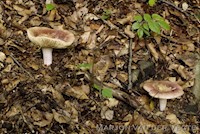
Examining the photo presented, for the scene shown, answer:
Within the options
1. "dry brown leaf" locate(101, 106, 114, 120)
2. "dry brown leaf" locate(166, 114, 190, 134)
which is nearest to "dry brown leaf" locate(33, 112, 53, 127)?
"dry brown leaf" locate(101, 106, 114, 120)

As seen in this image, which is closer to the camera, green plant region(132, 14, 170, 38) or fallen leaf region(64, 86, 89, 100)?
fallen leaf region(64, 86, 89, 100)

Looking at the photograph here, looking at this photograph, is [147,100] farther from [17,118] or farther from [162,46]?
[17,118]

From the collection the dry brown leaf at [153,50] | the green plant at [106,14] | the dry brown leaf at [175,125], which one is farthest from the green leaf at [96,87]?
the green plant at [106,14]

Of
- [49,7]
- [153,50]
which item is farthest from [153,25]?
[49,7]

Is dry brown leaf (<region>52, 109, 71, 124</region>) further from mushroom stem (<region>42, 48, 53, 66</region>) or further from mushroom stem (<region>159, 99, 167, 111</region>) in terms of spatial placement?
mushroom stem (<region>159, 99, 167, 111</region>)

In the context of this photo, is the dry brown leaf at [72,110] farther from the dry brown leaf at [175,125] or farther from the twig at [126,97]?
the dry brown leaf at [175,125]

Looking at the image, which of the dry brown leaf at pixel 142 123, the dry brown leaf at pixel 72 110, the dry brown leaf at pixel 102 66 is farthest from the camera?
the dry brown leaf at pixel 102 66
